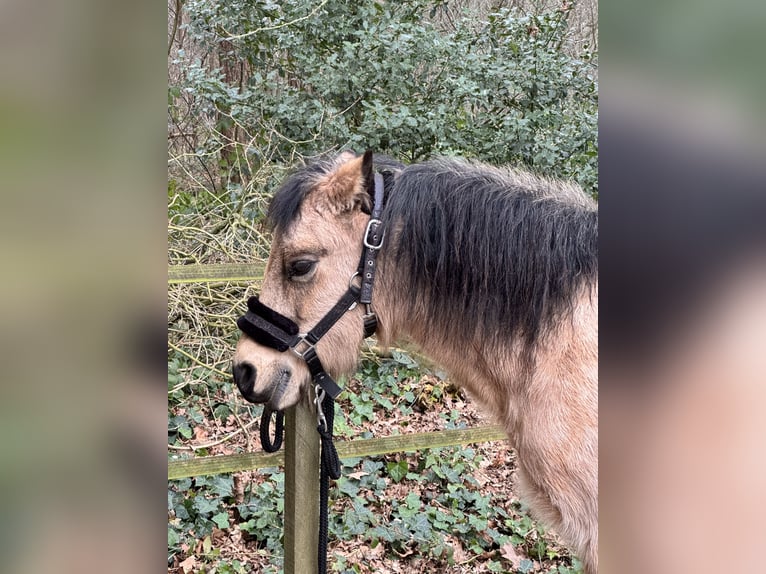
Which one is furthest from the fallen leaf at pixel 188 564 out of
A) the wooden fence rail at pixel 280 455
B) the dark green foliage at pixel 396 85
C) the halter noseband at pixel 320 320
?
the dark green foliage at pixel 396 85

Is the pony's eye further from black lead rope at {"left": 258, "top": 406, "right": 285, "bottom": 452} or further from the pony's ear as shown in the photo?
black lead rope at {"left": 258, "top": 406, "right": 285, "bottom": 452}

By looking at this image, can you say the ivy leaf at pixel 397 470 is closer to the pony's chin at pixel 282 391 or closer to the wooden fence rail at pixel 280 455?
the wooden fence rail at pixel 280 455

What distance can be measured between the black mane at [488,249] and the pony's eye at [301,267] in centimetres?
26

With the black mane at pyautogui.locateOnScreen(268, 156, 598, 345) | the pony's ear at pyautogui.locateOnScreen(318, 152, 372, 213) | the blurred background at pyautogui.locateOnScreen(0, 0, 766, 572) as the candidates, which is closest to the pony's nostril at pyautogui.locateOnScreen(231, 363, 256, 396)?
the black mane at pyautogui.locateOnScreen(268, 156, 598, 345)

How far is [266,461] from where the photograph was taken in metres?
2.72

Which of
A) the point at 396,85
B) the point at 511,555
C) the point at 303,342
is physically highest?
the point at 396,85

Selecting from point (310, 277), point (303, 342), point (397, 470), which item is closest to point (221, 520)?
point (397, 470)

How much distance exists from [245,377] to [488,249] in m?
0.90

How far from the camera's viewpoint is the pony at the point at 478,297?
198 centimetres

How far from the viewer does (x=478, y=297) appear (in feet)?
6.94
